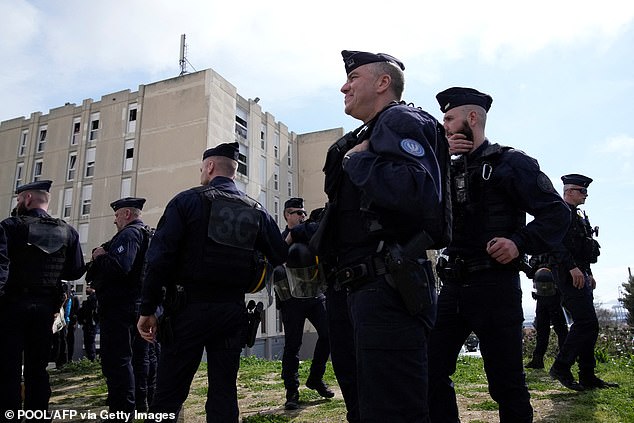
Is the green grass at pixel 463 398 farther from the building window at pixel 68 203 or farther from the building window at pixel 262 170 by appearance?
the building window at pixel 68 203

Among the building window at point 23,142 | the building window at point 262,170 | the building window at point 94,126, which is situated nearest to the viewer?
the building window at point 94,126

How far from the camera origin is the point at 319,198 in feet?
129

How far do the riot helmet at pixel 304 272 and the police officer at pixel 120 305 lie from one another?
8.22 feet

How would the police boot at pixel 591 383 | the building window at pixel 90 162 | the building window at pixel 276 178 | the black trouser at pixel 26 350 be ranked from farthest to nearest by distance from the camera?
the building window at pixel 276 178
the building window at pixel 90 162
the police boot at pixel 591 383
the black trouser at pixel 26 350

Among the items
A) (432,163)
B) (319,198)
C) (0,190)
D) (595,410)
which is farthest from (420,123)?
(0,190)

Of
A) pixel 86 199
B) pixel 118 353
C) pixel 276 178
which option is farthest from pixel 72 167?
pixel 118 353

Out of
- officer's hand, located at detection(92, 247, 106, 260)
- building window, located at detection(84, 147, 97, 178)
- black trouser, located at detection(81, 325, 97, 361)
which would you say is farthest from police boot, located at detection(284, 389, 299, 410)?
building window, located at detection(84, 147, 97, 178)

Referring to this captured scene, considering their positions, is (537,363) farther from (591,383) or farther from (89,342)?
(89,342)

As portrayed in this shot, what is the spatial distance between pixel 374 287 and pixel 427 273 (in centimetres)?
26

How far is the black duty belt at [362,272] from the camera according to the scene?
2090 mm

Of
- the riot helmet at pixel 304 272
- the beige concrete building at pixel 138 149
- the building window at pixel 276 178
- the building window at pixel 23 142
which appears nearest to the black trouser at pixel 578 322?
the riot helmet at pixel 304 272

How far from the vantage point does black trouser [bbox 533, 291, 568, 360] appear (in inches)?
267

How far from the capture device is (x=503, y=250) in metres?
2.83

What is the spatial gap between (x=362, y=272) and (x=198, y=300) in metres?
1.58
